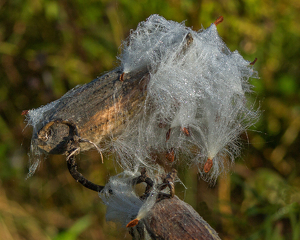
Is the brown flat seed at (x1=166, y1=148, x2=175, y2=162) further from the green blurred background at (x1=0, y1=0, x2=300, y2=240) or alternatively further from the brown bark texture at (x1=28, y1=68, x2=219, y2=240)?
the green blurred background at (x1=0, y1=0, x2=300, y2=240)

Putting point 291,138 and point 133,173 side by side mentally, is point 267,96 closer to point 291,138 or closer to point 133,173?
point 291,138

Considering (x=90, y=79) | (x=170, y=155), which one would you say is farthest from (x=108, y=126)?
(x=90, y=79)

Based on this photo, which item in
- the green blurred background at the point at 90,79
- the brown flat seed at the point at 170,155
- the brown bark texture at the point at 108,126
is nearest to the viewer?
the brown bark texture at the point at 108,126

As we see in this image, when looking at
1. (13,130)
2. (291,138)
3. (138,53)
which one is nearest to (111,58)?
(13,130)

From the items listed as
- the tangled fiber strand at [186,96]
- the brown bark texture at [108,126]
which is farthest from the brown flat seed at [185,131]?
the brown bark texture at [108,126]

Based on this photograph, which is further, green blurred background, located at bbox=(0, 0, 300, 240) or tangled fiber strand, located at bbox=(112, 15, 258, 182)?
green blurred background, located at bbox=(0, 0, 300, 240)

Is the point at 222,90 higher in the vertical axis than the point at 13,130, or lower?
lower

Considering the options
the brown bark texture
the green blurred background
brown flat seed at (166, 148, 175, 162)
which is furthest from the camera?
the green blurred background

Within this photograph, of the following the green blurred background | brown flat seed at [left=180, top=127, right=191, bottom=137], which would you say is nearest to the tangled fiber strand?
brown flat seed at [left=180, top=127, right=191, bottom=137]

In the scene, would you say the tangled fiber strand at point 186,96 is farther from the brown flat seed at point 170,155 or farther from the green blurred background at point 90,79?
the green blurred background at point 90,79
